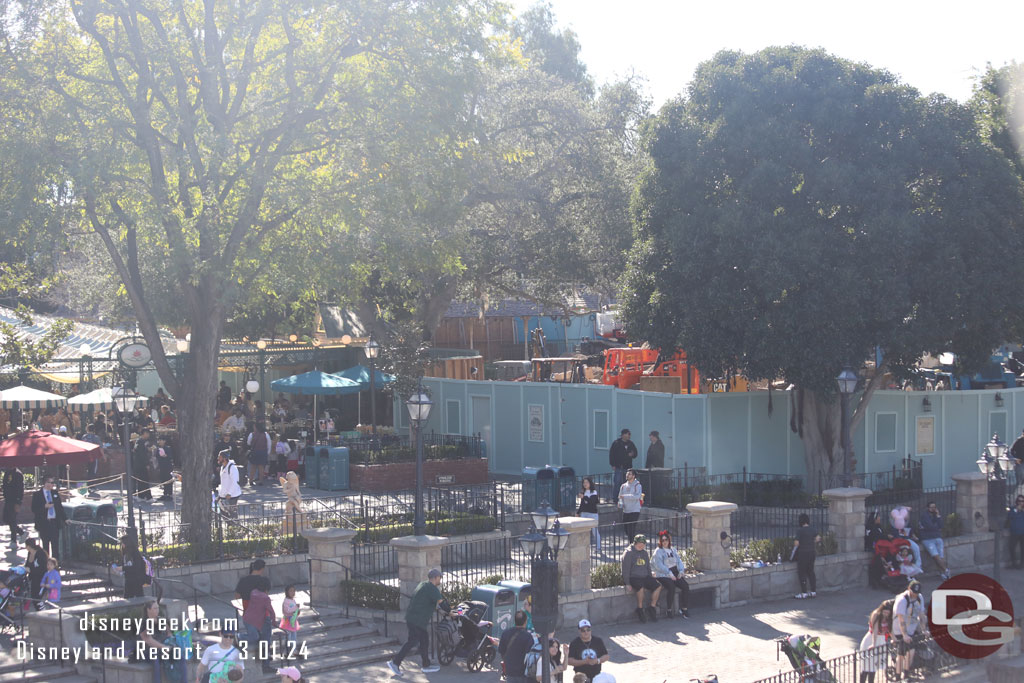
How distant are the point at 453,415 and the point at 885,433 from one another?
12.0 metres

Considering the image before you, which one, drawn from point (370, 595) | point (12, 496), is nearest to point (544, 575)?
point (370, 595)

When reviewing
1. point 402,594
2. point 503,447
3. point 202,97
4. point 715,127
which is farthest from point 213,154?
point 503,447

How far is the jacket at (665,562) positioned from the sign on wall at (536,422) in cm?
1081

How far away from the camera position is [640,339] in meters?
25.9

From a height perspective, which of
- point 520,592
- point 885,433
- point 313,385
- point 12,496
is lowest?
point 520,592

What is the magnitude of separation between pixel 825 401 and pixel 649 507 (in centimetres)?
456

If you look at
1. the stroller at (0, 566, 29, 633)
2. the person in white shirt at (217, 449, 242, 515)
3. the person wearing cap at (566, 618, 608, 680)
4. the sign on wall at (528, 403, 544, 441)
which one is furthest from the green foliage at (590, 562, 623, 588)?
the sign on wall at (528, 403, 544, 441)

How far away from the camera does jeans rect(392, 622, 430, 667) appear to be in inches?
596

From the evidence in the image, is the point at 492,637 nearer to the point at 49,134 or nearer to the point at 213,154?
the point at 213,154

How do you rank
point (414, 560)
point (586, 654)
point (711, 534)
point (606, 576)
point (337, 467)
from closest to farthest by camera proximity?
1. point (586, 654)
2. point (414, 560)
3. point (606, 576)
4. point (711, 534)
5. point (337, 467)

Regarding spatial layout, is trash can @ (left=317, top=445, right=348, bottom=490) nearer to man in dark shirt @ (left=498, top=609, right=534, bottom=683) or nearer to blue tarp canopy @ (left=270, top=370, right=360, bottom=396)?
blue tarp canopy @ (left=270, top=370, right=360, bottom=396)

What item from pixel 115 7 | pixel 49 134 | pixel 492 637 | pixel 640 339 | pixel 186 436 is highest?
pixel 115 7

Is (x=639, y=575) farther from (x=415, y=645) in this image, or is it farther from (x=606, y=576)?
(x=415, y=645)

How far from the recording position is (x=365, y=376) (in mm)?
32031
